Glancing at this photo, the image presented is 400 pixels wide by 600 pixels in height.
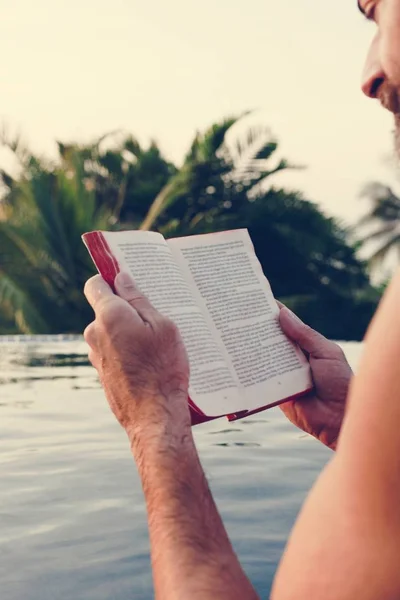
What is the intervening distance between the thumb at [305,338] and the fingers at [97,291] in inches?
18.5

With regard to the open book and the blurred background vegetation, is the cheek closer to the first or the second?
the open book

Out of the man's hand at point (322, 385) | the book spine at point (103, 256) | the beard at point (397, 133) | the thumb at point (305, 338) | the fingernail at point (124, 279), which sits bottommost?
the man's hand at point (322, 385)

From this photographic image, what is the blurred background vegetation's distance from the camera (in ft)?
42.2

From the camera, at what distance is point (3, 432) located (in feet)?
14.9

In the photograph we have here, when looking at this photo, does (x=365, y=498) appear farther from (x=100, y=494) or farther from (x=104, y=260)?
(x=100, y=494)

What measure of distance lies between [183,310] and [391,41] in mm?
679

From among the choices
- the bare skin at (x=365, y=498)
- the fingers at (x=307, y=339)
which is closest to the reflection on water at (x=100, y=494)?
the fingers at (x=307, y=339)

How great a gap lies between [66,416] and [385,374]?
13.5 ft

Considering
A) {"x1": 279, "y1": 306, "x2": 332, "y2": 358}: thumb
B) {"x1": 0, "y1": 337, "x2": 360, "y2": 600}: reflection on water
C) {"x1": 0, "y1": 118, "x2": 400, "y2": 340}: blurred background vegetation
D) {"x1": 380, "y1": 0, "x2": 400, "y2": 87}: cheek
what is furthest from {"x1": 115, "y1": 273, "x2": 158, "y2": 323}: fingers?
{"x1": 0, "y1": 118, "x2": 400, "y2": 340}: blurred background vegetation

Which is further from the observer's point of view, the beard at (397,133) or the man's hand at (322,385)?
the man's hand at (322,385)

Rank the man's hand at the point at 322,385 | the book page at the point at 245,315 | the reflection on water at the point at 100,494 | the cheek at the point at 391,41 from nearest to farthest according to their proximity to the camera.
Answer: the cheek at the point at 391,41
the book page at the point at 245,315
the man's hand at the point at 322,385
the reflection on water at the point at 100,494

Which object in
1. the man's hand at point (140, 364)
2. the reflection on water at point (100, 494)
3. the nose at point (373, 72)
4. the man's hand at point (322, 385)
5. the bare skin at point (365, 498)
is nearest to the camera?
the bare skin at point (365, 498)

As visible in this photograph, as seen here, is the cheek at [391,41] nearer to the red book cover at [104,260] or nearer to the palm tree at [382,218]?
the red book cover at [104,260]

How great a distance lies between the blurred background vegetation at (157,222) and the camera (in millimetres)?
12875
